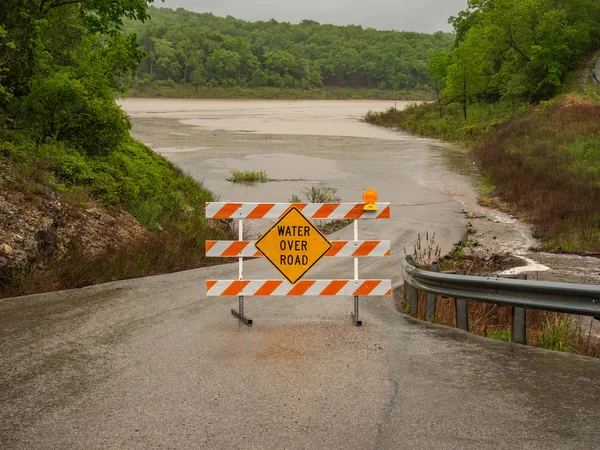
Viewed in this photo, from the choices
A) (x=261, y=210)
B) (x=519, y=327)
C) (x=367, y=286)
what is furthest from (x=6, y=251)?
(x=519, y=327)

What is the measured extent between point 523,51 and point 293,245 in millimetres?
58334

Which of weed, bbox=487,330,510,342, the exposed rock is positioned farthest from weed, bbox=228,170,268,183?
weed, bbox=487,330,510,342

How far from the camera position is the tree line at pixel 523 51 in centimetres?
5738

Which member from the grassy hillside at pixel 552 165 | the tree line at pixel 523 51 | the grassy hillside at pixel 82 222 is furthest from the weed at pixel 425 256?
the tree line at pixel 523 51

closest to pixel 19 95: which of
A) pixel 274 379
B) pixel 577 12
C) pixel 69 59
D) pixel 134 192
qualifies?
pixel 69 59

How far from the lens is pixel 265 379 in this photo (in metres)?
6.05

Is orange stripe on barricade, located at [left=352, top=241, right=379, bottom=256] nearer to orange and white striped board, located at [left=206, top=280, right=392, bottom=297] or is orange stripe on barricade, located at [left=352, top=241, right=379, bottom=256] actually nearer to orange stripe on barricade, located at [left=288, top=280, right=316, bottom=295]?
orange and white striped board, located at [left=206, top=280, right=392, bottom=297]

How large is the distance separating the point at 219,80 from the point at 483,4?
10301 cm

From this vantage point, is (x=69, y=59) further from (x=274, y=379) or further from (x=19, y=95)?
(x=274, y=379)

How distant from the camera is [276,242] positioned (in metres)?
8.31

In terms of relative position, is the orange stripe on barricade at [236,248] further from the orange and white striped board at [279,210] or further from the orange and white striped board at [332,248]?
the orange and white striped board at [279,210]

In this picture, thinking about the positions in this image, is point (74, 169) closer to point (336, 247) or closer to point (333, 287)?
point (336, 247)

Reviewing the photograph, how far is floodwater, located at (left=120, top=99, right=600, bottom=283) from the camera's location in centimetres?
1791

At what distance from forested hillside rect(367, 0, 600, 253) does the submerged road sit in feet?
33.3
